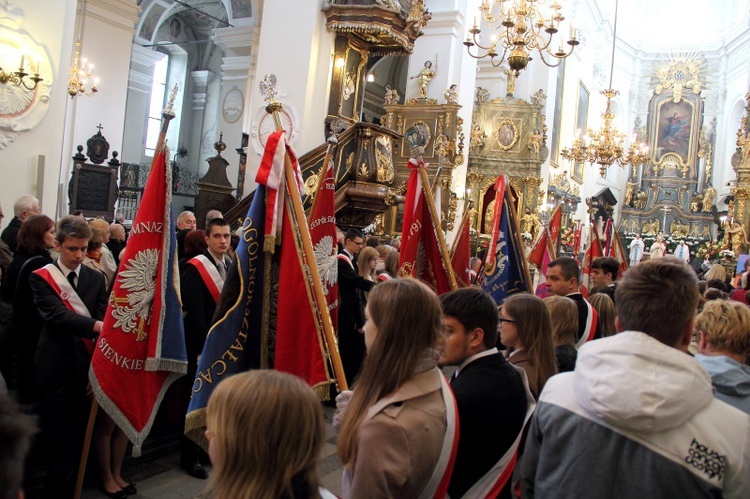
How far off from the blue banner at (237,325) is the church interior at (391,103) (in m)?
1.68

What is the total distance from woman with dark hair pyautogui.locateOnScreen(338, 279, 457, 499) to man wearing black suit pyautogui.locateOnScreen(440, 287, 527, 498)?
0.25m

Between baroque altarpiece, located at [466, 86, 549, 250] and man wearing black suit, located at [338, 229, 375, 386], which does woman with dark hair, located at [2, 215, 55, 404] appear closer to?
man wearing black suit, located at [338, 229, 375, 386]

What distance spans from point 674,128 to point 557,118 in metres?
13.3

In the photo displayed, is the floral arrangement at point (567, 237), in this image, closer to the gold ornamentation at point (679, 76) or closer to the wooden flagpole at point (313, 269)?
the gold ornamentation at point (679, 76)

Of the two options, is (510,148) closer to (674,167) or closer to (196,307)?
(674,167)

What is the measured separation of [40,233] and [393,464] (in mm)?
3141

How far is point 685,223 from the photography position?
Result: 3428 centimetres

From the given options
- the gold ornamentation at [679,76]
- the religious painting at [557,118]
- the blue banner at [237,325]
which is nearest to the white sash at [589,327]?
the blue banner at [237,325]

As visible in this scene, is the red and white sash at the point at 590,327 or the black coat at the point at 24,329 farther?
the red and white sash at the point at 590,327

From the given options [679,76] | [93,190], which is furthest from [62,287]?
[679,76]

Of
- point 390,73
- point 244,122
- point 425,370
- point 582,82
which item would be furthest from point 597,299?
point 582,82

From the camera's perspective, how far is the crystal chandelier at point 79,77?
13.1 meters

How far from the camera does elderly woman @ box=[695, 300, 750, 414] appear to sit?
263 centimetres

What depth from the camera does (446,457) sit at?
2.00 metres
